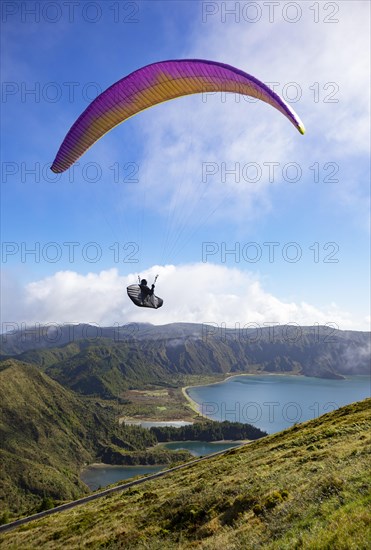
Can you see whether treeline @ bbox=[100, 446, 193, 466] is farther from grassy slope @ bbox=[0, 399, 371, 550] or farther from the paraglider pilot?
the paraglider pilot

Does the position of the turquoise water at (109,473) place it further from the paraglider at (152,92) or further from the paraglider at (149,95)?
the paraglider at (152,92)

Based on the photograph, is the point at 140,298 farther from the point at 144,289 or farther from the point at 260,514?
the point at 260,514

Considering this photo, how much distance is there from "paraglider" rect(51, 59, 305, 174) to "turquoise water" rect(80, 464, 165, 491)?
17247 centimetres

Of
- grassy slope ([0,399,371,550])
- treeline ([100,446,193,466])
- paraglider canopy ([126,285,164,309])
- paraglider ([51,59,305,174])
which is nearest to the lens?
grassy slope ([0,399,371,550])

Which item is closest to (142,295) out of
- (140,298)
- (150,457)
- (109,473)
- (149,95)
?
(140,298)

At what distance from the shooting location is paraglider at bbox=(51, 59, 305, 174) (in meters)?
18.4

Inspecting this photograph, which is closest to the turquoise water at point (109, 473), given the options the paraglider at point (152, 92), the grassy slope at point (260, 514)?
the grassy slope at point (260, 514)

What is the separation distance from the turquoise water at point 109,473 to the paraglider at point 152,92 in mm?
172467

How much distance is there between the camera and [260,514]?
1243cm

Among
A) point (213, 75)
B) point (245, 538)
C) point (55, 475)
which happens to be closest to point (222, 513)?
point (245, 538)

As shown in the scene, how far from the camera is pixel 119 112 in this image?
833 inches

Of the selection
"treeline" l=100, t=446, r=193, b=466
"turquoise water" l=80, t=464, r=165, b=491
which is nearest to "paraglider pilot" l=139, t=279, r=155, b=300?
"turquoise water" l=80, t=464, r=165, b=491

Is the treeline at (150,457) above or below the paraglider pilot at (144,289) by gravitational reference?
below

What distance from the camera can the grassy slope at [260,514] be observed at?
370 inches
